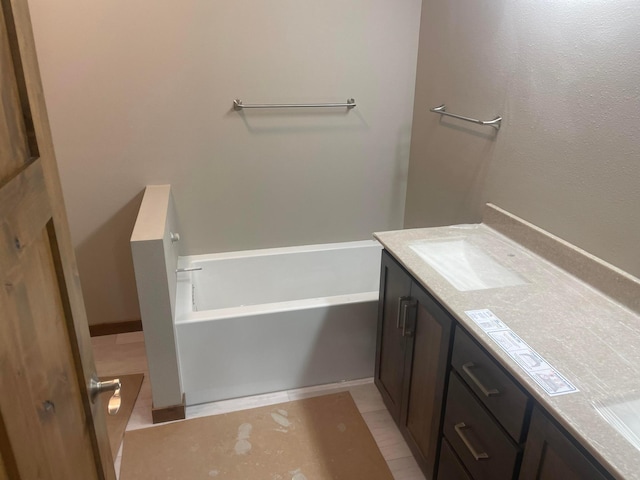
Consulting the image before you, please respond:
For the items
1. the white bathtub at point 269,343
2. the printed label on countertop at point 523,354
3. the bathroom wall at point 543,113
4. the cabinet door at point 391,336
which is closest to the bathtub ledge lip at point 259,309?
the white bathtub at point 269,343

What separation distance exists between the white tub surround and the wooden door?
910mm

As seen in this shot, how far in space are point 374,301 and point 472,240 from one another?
526 millimetres

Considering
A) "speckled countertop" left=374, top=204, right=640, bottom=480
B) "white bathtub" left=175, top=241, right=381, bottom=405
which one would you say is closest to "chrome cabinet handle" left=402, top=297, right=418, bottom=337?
"speckled countertop" left=374, top=204, right=640, bottom=480

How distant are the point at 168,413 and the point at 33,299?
1.53 m

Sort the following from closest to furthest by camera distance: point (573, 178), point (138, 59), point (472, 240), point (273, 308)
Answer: point (573, 178) → point (472, 240) → point (273, 308) → point (138, 59)

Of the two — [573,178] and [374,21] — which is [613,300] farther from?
[374,21]

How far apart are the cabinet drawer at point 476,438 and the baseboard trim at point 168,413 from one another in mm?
1128

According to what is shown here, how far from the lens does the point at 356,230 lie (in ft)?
9.29

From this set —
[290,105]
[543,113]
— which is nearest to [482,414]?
[543,113]

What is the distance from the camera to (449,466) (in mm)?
1492

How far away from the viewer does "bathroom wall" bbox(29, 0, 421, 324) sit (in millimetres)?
2182

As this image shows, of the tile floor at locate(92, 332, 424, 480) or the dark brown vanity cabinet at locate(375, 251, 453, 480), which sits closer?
the dark brown vanity cabinet at locate(375, 251, 453, 480)

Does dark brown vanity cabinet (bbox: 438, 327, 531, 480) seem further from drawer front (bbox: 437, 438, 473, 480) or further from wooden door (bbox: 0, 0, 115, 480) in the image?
wooden door (bbox: 0, 0, 115, 480)

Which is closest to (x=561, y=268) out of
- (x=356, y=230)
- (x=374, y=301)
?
(x=374, y=301)
